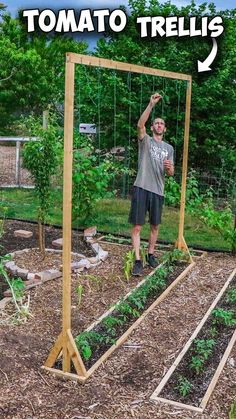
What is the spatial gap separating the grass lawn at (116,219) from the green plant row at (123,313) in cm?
125

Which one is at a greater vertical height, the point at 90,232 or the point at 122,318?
the point at 90,232

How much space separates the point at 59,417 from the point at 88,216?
372 cm

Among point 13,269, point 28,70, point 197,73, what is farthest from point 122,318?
point 28,70

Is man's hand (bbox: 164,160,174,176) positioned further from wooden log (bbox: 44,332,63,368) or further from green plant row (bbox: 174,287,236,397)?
wooden log (bbox: 44,332,63,368)

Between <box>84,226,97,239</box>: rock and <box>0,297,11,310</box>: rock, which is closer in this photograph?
<box>0,297,11,310</box>: rock

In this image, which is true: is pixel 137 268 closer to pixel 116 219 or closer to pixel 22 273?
pixel 22 273

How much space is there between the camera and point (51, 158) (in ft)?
17.0

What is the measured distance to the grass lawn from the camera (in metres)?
6.85

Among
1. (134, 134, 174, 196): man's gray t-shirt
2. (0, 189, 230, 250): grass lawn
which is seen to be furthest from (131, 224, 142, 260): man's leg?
(0, 189, 230, 250): grass lawn

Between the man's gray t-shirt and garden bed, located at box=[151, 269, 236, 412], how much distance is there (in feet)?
4.48

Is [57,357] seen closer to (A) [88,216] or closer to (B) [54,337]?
(B) [54,337]

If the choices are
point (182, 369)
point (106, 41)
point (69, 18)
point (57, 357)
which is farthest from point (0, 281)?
point (106, 41)

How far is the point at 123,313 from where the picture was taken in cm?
432

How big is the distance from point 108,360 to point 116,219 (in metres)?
4.20
